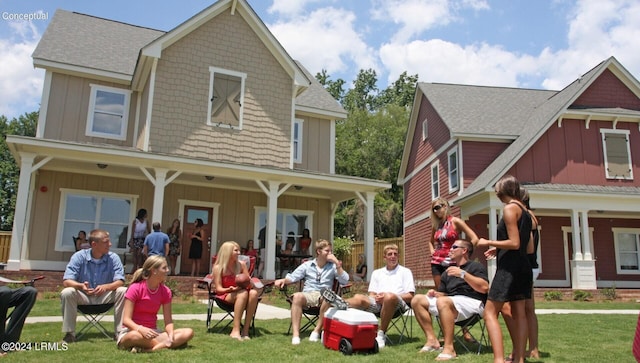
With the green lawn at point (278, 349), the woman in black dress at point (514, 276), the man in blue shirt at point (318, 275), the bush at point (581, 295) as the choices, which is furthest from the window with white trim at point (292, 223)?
the woman in black dress at point (514, 276)

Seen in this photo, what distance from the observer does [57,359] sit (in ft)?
14.5

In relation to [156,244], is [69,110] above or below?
above

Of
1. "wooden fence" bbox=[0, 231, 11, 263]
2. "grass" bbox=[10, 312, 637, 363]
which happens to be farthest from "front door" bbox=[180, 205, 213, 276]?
"grass" bbox=[10, 312, 637, 363]

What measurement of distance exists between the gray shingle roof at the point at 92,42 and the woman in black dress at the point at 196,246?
4.89 meters

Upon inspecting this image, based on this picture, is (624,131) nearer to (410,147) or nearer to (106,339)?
(410,147)

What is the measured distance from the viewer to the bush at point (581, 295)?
1354 cm

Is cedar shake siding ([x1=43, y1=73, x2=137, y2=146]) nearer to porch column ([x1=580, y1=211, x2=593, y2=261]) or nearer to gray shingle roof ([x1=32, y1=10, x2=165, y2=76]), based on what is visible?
gray shingle roof ([x1=32, y1=10, x2=165, y2=76])

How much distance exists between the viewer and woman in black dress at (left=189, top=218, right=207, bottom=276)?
12648 millimetres

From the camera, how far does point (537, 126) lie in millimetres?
16469

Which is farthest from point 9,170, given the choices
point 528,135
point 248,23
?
point 528,135

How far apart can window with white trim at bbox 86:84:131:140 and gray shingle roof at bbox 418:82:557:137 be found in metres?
10.6

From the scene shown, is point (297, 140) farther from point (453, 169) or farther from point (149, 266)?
point (149, 266)

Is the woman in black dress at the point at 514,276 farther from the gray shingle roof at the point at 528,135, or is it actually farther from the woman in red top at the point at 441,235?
the gray shingle roof at the point at 528,135

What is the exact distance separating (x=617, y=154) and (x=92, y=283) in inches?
658
